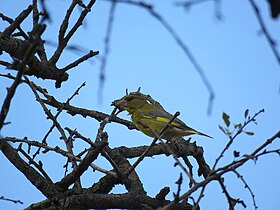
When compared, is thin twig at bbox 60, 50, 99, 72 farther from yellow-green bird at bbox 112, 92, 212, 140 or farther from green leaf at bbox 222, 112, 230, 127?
yellow-green bird at bbox 112, 92, 212, 140

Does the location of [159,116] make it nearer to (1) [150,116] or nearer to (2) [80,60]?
(1) [150,116]

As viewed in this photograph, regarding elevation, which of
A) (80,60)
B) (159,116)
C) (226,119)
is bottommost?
(226,119)

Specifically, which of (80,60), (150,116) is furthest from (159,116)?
(80,60)

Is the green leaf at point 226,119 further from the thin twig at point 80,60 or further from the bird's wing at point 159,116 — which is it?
the bird's wing at point 159,116

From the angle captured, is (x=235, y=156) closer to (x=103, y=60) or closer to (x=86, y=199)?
(x=103, y=60)

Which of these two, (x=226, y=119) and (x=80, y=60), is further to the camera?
(x=80, y=60)

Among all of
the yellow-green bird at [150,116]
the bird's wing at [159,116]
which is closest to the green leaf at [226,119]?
the yellow-green bird at [150,116]

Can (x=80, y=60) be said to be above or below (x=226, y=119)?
above

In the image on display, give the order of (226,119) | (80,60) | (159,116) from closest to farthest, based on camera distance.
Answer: (226,119), (80,60), (159,116)

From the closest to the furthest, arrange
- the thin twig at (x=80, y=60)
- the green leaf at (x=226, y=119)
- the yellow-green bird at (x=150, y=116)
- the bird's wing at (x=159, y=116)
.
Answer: the green leaf at (x=226, y=119), the thin twig at (x=80, y=60), the yellow-green bird at (x=150, y=116), the bird's wing at (x=159, y=116)

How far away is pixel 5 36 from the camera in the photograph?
344cm

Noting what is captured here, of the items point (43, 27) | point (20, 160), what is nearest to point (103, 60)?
point (43, 27)

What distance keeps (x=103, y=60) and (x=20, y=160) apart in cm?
227

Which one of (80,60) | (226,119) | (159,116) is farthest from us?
(159,116)
